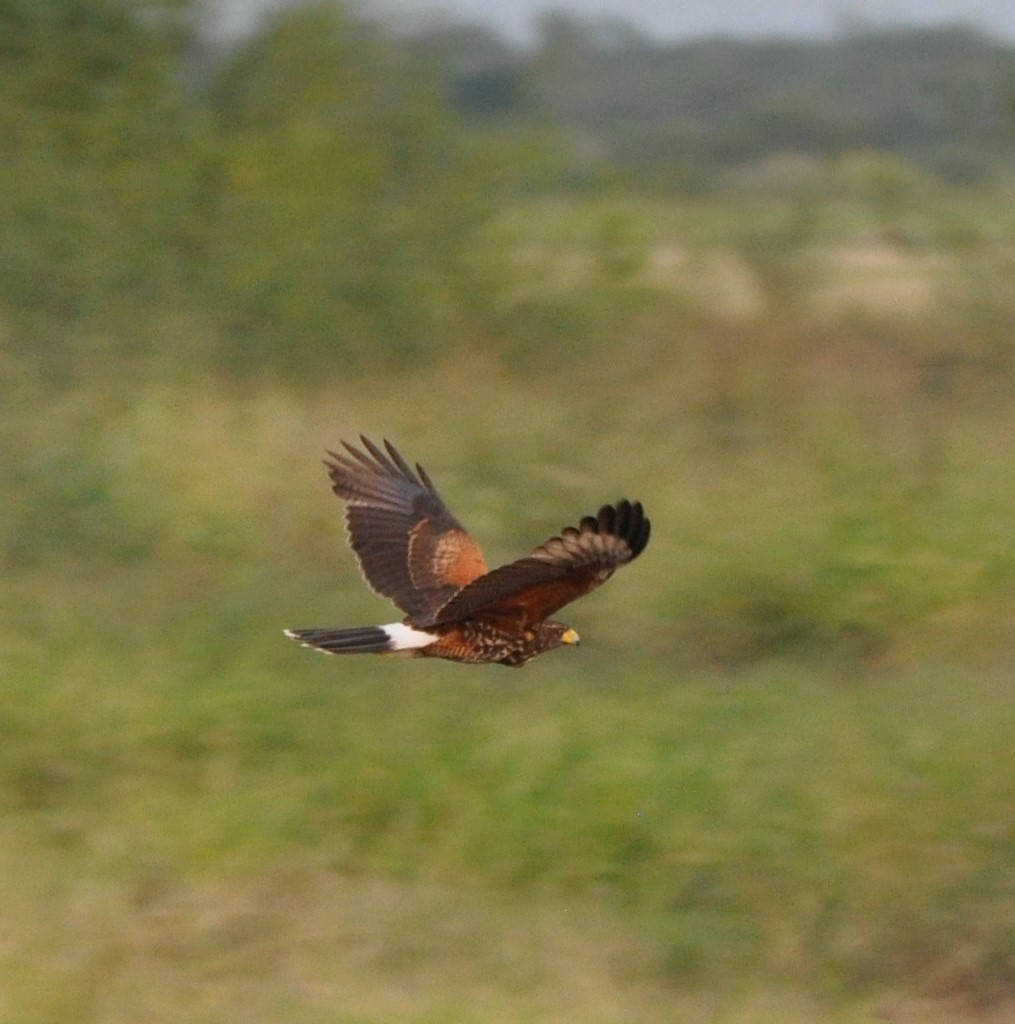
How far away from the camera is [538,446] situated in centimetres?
982

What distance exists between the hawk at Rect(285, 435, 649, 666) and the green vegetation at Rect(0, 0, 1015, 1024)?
40.9 inches

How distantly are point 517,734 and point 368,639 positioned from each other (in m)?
1.85

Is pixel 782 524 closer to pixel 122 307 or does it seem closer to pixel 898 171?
pixel 122 307

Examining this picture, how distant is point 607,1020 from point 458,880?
1202mm

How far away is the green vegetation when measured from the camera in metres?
5.87

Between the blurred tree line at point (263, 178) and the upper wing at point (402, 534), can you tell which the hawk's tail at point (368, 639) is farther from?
the blurred tree line at point (263, 178)

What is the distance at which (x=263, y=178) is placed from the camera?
13.2 meters

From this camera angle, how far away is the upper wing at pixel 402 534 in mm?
5344

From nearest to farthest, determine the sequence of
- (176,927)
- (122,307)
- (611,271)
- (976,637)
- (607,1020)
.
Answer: (607,1020), (176,927), (976,637), (122,307), (611,271)

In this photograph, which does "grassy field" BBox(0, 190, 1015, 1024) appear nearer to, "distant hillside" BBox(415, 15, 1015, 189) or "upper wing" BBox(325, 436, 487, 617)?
"upper wing" BBox(325, 436, 487, 617)

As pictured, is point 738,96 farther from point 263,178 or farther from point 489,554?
point 489,554

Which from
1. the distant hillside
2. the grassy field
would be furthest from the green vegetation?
the distant hillside

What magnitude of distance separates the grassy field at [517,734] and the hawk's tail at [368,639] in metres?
1.03

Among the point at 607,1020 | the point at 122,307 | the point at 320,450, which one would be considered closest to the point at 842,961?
the point at 607,1020
